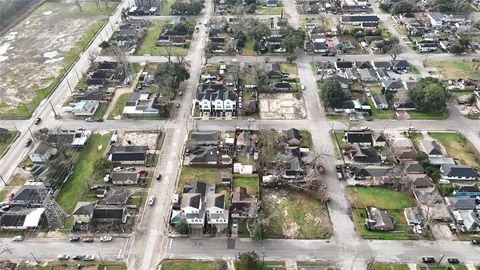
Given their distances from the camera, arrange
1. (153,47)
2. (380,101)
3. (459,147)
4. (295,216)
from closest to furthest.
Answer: (295,216), (459,147), (380,101), (153,47)

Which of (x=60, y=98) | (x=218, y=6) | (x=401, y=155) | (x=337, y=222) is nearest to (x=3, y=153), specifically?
(x=60, y=98)

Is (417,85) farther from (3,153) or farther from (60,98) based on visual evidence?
(3,153)

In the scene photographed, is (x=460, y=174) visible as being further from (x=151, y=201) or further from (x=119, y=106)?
(x=119, y=106)

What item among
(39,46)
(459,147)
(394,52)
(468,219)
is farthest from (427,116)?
(39,46)

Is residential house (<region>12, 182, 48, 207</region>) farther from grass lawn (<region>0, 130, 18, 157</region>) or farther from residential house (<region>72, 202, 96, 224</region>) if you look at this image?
grass lawn (<region>0, 130, 18, 157</region>)

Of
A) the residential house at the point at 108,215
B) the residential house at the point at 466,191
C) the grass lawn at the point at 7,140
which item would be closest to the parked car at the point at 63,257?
the residential house at the point at 108,215

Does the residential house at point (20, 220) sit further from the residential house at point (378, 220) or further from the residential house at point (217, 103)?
the residential house at point (378, 220)
